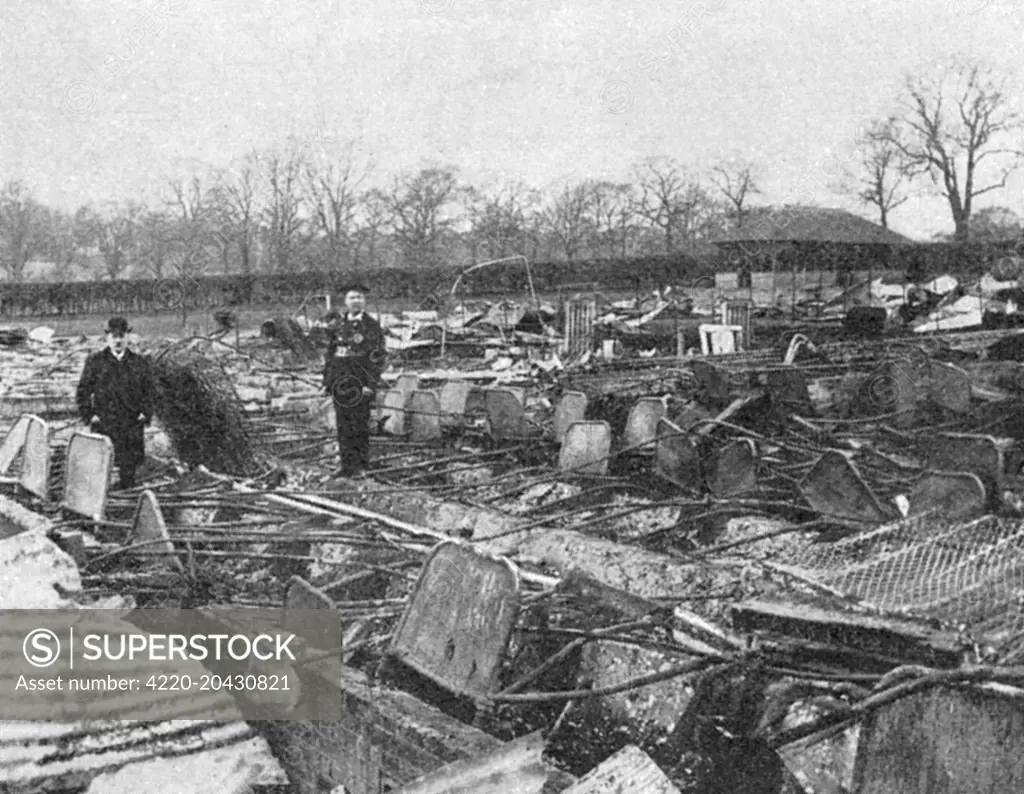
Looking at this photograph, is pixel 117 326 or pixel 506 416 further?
pixel 506 416

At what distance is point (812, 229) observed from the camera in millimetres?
41188

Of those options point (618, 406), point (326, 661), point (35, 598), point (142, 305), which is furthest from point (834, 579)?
point (142, 305)

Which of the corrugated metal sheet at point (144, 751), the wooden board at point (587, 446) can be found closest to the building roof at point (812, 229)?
the wooden board at point (587, 446)

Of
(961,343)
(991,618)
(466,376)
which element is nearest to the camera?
(991,618)

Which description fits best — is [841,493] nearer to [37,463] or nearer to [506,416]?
[506,416]

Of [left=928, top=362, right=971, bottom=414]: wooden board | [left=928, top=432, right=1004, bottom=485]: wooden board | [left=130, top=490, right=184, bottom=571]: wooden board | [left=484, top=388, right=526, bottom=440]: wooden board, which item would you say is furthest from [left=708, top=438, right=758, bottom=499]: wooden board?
[left=130, top=490, right=184, bottom=571]: wooden board

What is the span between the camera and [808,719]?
143 inches

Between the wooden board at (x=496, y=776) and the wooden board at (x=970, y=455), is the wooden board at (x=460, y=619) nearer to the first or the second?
the wooden board at (x=496, y=776)

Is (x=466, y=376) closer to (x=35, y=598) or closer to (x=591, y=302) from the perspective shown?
(x=591, y=302)

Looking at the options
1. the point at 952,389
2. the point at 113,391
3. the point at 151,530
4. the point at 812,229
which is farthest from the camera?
the point at 812,229

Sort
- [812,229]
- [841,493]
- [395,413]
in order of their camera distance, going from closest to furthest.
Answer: [841,493]
[395,413]
[812,229]

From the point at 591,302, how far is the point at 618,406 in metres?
9.68

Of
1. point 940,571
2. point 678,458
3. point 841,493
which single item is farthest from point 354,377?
point 940,571

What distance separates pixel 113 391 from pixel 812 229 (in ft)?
121
